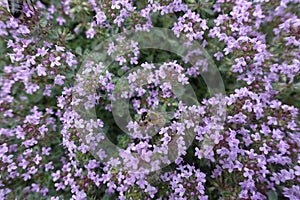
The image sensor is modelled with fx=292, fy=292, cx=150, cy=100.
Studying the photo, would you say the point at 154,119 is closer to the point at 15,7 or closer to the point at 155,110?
the point at 155,110

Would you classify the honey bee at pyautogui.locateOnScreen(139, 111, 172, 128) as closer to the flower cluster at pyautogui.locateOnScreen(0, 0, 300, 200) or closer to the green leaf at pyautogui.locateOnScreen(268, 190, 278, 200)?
the flower cluster at pyautogui.locateOnScreen(0, 0, 300, 200)

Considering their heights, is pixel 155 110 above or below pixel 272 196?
above

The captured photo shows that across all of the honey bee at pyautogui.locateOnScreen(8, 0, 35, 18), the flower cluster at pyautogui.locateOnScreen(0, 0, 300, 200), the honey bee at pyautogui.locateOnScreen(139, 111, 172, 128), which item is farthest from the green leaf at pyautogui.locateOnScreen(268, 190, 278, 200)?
the honey bee at pyautogui.locateOnScreen(8, 0, 35, 18)

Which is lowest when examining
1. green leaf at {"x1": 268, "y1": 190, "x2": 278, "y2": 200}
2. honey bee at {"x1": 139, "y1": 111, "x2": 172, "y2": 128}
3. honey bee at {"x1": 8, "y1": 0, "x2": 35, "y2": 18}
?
green leaf at {"x1": 268, "y1": 190, "x2": 278, "y2": 200}

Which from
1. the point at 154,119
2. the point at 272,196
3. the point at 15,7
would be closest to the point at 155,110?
the point at 154,119

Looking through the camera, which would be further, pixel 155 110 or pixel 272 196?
pixel 155 110

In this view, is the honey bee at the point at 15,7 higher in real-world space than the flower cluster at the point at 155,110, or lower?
higher

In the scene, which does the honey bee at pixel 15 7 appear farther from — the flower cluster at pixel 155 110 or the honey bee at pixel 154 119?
the honey bee at pixel 154 119

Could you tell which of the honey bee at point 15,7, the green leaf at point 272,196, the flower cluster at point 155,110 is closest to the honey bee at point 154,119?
the flower cluster at point 155,110
